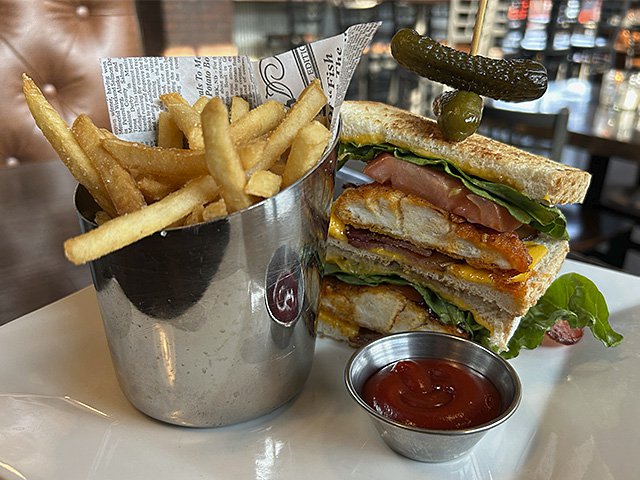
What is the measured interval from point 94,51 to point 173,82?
2180 millimetres

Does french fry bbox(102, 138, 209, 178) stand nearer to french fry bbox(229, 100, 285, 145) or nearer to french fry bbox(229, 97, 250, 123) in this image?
french fry bbox(229, 100, 285, 145)

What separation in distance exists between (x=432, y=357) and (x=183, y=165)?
0.74 metres

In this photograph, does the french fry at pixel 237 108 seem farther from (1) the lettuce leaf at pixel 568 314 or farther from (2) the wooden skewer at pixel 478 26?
(1) the lettuce leaf at pixel 568 314

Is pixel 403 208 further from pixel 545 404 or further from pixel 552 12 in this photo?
pixel 552 12

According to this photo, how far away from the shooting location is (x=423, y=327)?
1.65m

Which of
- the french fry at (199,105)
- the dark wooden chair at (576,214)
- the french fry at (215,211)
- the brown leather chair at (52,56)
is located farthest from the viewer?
the dark wooden chair at (576,214)

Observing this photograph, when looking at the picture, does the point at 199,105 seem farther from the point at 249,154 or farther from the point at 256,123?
the point at 249,154

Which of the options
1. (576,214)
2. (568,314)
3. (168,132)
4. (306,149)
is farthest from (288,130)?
(576,214)

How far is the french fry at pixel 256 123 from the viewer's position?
4.00 ft

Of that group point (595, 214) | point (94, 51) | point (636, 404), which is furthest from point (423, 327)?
point (595, 214)

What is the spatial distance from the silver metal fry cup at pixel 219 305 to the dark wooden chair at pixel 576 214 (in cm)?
263

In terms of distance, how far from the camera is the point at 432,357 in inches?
56.3

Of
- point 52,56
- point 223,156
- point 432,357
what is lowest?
point 432,357

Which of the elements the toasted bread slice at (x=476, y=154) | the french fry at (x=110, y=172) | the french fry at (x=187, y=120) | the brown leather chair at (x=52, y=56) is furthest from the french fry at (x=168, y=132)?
the brown leather chair at (x=52, y=56)
